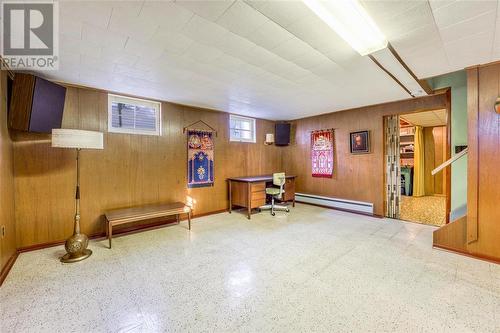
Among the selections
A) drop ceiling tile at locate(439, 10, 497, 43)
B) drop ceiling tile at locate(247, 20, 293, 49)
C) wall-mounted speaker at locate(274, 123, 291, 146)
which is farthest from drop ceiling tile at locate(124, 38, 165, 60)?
wall-mounted speaker at locate(274, 123, 291, 146)

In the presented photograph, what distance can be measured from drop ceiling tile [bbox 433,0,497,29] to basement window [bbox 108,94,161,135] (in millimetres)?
4024

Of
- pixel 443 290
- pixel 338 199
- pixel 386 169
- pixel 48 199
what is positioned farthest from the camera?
pixel 338 199

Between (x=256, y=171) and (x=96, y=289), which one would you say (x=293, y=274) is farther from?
(x=256, y=171)

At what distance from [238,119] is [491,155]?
441 centimetres

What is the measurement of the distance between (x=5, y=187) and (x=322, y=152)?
18.4ft

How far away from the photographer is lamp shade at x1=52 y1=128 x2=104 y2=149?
252cm

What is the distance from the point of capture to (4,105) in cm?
247

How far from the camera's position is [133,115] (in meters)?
3.86

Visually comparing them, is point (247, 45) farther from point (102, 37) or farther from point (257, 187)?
point (257, 187)

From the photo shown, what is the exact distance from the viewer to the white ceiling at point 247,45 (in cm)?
164

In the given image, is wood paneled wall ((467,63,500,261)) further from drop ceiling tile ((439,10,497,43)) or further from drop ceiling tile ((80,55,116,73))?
drop ceiling tile ((80,55,116,73))

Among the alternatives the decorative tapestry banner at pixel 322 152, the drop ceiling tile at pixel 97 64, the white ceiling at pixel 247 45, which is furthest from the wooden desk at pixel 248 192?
the drop ceiling tile at pixel 97 64

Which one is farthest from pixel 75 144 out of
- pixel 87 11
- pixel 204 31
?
pixel 204 31

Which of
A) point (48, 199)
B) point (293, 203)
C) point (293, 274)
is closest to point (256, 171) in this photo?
point (293, 203)
